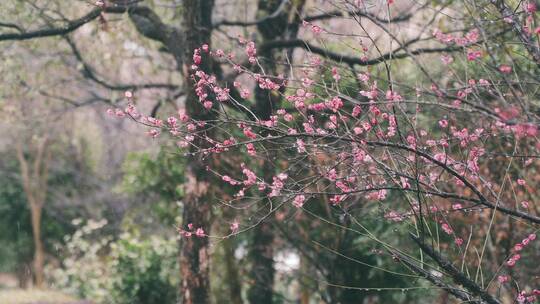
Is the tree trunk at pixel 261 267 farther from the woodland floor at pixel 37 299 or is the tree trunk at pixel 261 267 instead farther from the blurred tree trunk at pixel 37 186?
the blurred tree trunk at pixel 37 186

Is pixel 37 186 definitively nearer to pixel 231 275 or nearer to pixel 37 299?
pixel 37 299

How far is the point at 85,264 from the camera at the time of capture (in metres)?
14.5

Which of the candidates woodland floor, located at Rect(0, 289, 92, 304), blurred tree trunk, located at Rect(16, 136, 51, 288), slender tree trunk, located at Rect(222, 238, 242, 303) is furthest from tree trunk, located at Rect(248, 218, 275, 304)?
blurred tree trunk, located at Rect(16, 136, 51, 288)

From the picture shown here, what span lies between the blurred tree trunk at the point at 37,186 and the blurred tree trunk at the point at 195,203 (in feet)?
38.0

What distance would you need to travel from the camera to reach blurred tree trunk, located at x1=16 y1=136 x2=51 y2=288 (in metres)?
19.0

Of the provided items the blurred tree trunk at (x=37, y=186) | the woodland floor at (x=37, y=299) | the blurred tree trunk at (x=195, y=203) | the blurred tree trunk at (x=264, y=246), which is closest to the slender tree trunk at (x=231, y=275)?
the blurred tree trunk at (x=264, y=246)

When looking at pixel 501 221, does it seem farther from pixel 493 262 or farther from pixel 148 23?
pixel 148 23

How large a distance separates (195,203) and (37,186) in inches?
529

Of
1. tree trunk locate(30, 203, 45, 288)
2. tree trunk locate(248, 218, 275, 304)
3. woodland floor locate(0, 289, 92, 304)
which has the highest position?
tree trunk locate(248, 218, 275, 304)

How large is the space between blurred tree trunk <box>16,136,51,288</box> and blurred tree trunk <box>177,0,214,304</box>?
11.6 meters

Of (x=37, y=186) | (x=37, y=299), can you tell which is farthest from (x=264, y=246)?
(x=37, y=186)

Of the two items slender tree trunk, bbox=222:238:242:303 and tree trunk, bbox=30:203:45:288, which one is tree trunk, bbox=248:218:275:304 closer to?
slender tree trunk, bbox=222:238:242:303

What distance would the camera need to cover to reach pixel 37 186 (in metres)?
19.9

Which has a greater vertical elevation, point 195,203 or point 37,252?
point 195,203
